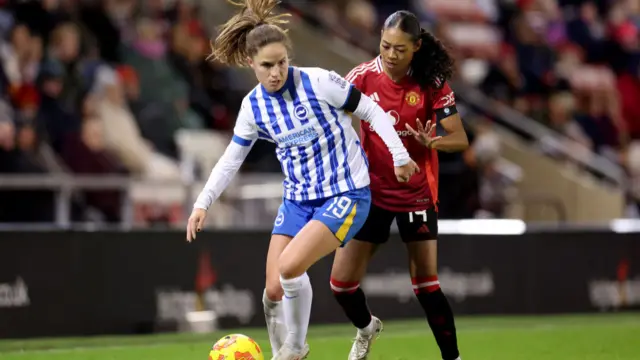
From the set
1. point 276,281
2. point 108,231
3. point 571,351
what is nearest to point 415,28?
point 276,281

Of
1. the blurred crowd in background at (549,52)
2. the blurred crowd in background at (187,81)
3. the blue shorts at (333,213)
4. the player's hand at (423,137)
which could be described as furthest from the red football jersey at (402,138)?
the blurred crowd in background at (549,52)

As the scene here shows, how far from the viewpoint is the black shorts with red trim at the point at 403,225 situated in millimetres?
7469

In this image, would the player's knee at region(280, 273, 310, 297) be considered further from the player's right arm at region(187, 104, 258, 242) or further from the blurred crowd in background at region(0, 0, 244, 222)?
the blurred crowd in background at region(0, 0, 244, 222)

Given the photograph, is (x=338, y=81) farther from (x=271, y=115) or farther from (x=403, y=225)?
(x=403, y=225)

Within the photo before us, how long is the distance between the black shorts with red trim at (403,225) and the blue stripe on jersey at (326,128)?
65 cm

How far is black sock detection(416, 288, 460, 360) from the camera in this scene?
740 cm

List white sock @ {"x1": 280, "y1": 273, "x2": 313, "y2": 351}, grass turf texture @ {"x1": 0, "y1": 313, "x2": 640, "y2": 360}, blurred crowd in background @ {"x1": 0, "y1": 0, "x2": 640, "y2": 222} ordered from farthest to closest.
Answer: blurred crowd in background @ {"x1": 0, "y1": 0, "x2": 640, "y2": 222}, grass turf texture @ {"x1": 0, "y1": 313, "x2": 640, "y2": 360}, white sock @ {"x1": 280, "y1": 273, "x2": 313, "y2": 351}

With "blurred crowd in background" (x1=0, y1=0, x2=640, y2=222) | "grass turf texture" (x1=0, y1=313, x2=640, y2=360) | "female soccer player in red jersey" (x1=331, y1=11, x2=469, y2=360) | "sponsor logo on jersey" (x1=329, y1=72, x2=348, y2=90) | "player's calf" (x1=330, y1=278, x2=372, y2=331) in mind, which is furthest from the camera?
"blurred crowd in background" (x1=0, y1=0, x2=640, y2=222)

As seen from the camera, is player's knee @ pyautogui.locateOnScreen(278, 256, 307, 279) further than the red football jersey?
No

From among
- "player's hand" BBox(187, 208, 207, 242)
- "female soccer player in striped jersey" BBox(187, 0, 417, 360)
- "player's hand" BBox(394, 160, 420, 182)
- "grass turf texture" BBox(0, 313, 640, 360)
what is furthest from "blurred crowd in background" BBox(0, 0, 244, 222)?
"player's hand" BBox(394, 160, 420, 182)

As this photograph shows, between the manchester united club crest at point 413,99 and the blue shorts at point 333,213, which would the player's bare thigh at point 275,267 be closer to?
the blue shorts at point 333,213

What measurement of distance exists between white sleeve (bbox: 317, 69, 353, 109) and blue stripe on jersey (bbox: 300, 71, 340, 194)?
0.06 metres

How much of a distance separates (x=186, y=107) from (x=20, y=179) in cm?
385

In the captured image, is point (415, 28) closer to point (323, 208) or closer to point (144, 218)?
point (323, 208)
